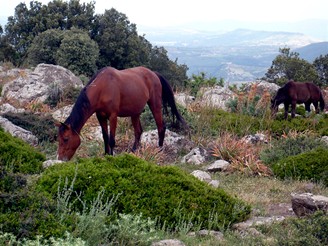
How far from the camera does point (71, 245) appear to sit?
14.0ft

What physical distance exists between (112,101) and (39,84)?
7230 mm

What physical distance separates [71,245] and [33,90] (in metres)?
12.9

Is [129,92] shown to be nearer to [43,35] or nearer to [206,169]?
[206,169]

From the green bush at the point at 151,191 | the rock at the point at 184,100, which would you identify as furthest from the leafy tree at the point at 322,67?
the green bush at the point at 151,191

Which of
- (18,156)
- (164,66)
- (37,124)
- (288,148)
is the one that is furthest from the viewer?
(164,66)

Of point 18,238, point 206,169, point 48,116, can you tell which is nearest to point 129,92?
point 206,169

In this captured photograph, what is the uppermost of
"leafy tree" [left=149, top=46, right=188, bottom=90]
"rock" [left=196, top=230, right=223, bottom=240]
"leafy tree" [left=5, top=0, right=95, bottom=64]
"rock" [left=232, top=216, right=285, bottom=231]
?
"leafy tree" [left=5, top=0, right=95, bottom=64]

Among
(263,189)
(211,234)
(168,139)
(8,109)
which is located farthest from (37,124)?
(211,234)

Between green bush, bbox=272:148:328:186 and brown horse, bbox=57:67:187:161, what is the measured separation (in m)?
3.04

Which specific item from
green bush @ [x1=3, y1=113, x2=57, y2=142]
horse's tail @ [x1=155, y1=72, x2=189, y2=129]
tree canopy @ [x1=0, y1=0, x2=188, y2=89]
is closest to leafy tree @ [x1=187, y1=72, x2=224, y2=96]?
tree canopy @ [x1=0, y1=0, x2=188, y2=89]

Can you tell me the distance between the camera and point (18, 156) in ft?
27.2

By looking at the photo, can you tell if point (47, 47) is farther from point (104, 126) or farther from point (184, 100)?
point (104, 126)

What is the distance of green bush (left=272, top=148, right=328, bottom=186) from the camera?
368 inches

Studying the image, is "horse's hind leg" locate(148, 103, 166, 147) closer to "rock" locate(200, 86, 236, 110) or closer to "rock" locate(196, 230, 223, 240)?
"rock" locate(200, 86, 236, 110)
